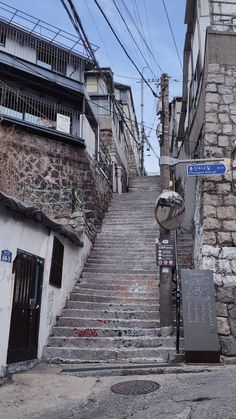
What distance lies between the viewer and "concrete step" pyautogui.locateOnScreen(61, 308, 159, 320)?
31.1ft

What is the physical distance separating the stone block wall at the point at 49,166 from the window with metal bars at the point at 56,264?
5133mm

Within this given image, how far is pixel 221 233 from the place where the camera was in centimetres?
973

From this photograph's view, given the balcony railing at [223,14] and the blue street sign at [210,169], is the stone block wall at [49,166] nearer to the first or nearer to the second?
the blue street sign at [210,169]

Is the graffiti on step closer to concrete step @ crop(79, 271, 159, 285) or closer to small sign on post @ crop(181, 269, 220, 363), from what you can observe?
concrete step @ crop(79, 271, 159, 285)

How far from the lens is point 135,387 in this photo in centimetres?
608

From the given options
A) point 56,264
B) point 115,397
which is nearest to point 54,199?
point 56,264

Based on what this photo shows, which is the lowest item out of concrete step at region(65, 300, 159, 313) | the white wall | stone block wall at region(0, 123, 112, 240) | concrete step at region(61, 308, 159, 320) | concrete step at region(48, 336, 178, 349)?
concrete step at region(48, 336, 178, 349)

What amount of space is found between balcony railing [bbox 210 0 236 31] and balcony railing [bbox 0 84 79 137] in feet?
25.7

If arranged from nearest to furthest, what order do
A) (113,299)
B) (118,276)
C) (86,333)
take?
1. (86,333)
2. (113,299)
3. (118,276)

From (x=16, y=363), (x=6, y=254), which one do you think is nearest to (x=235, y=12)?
(x=6, y=254)

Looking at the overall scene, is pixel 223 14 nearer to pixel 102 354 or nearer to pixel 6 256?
pixel 6 256

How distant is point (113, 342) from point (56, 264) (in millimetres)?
2045

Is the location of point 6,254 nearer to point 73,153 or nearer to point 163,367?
point 163,367

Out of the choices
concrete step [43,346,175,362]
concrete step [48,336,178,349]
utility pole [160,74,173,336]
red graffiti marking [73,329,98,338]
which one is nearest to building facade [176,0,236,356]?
utility pole [160,74,173,336]
